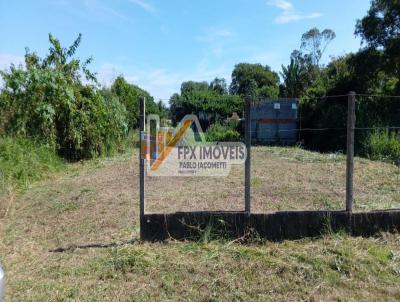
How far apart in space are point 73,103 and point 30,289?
24.8 ft

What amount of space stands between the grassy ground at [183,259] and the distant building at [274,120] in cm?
943

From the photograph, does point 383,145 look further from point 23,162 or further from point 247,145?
point 23,162

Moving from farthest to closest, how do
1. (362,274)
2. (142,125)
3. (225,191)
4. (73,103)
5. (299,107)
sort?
(299,107)
(73,103)
(225,191)
(142,125)
(362,274)

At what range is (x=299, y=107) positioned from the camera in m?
16.6

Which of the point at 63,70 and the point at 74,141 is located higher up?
the point at 63,70

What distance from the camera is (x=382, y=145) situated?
971cm

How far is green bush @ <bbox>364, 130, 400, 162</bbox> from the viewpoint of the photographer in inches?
365

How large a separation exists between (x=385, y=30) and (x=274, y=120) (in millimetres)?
5396

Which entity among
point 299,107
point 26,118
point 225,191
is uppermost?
point 299,107

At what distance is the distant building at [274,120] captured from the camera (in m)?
14.9

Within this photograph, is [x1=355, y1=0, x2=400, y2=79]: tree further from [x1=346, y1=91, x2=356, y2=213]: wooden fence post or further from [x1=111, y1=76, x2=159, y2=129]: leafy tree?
[x1=346, y1=91, x2=356, y2=213]: wooden fence post

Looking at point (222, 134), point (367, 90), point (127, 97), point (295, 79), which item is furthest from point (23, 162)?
point (295, 79)

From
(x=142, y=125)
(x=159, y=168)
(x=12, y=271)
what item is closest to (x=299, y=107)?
(x=159, y=168)

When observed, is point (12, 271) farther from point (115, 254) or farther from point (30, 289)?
point (115, 254)
